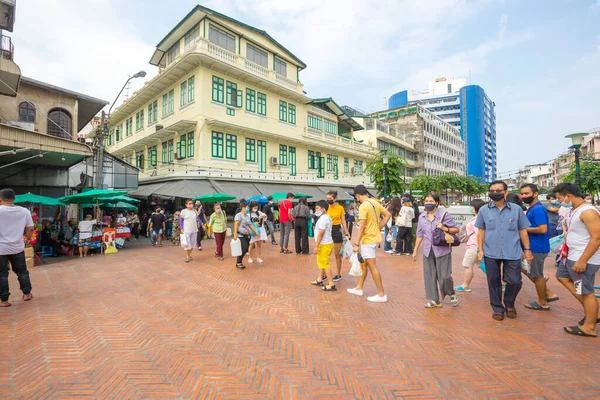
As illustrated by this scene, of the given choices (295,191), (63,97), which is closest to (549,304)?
(295,191)

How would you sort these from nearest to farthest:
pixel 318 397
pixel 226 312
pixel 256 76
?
pixel 318 397 → pixel 226 312 → pixel 256 76

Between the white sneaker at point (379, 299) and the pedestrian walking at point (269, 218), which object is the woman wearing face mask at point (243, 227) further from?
the pedestrian walking at point (269, 218)

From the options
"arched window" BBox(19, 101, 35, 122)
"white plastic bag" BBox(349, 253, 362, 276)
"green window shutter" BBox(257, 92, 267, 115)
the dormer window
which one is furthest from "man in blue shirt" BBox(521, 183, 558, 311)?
"arched window" BBox(19, 101, 35, 122)

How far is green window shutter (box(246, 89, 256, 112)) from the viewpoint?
19828 millimetres

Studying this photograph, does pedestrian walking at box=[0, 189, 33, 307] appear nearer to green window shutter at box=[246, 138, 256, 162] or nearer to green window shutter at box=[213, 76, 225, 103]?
green window shutter at box=[213, 76, 225, 103]

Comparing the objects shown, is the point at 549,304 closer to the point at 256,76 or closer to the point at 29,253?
the point at 29,253

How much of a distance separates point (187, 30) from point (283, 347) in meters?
21.3

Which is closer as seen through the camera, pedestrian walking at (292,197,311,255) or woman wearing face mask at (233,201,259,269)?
woman wearing face mask at (233,201,259,269)

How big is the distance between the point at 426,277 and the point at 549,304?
1.97 m

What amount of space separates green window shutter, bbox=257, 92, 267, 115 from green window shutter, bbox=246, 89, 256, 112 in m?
0.46

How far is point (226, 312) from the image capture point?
4555 millimetres

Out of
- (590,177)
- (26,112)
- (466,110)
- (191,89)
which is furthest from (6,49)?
(466,110)

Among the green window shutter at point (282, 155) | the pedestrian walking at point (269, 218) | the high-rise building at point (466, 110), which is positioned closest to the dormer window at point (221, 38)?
the green window shutter at point (282, 155)

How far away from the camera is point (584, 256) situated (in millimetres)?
3395
